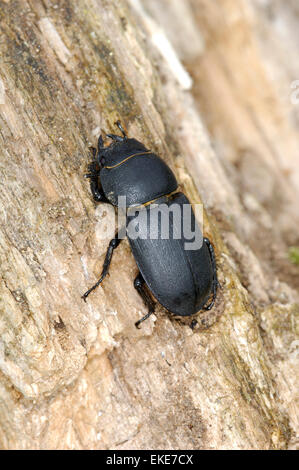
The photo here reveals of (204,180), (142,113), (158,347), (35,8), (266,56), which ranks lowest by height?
(158,347)

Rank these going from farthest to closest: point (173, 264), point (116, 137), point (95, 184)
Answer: point (116, 137), point (95, 184), point (173, 264)

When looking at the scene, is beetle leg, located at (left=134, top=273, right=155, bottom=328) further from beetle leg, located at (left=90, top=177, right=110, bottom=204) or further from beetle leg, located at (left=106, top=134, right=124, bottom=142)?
beetle leg, located at (left=106, top=134, right=124, bottom=142)

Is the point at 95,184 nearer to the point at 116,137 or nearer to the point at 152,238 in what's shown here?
the point at 116,137

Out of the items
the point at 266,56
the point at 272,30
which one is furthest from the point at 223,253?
the point at 272,30

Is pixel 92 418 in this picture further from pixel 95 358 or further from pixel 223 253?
pixel 223 253

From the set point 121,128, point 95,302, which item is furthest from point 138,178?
point 95,302
